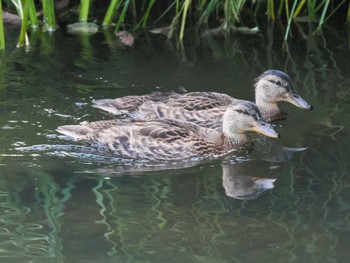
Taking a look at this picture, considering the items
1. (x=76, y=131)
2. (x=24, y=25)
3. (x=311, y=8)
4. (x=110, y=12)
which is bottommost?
(x=76, y=131)

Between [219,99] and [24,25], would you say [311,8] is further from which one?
[24,25]

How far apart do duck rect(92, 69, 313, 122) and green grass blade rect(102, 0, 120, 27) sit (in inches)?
66.4

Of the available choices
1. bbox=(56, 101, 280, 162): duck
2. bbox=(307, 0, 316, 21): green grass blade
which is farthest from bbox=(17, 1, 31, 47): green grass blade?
bbox=(307, 0, 316, 21): green grass blade

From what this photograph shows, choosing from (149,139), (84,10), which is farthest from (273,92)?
(84,10)

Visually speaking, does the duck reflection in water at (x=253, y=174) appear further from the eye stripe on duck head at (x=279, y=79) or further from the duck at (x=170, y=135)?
the eye stripe on duck head at (x=279, y=79)

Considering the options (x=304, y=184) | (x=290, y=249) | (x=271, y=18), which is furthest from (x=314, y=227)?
(x=271, y=18)

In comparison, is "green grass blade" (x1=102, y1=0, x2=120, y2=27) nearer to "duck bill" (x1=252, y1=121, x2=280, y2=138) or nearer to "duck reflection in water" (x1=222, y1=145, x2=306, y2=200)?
"duck bill" (x1=252, y1=121, x2=280, y2=138)

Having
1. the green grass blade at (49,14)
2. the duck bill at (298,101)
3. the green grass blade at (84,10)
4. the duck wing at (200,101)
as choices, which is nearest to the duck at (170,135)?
the duck wing at (200,101)

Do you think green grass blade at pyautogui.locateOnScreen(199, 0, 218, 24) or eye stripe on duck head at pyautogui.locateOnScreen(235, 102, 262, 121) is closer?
eye stripe on duck head at pyautogui.locateOnScreen(235, 102, 262, 121)

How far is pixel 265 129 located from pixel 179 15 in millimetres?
3197

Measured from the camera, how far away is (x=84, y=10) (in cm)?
1046

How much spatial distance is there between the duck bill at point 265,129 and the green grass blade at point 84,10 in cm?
328

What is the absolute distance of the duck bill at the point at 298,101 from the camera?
27.4 ft

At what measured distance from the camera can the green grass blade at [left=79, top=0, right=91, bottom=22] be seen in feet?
33.9
